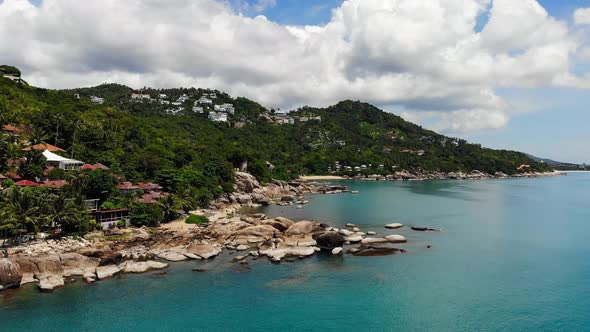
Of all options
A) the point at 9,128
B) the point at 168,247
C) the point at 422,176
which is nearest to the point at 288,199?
the point at 168,247

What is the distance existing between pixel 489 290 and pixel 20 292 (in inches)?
1321

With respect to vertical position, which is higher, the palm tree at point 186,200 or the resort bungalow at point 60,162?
the resort bungalow at point 60,162

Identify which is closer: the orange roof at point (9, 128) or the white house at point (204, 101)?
the orange roof at point (9, 128)

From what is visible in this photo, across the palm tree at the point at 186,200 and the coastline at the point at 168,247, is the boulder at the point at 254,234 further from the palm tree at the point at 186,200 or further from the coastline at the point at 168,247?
the palm tree at the point at 186,200

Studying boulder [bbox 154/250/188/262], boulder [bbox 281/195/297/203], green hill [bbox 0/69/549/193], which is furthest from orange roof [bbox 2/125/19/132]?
boulder [bbox 281/195/297/203]

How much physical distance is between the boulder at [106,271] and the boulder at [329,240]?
1858 cm

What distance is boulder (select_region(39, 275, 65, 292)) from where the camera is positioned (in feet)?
84.5

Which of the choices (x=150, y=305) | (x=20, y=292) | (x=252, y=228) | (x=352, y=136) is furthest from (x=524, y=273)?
(x=352, y=136)

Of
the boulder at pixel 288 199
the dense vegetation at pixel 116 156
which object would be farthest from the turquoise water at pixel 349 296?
the boulder at pixel 288 199

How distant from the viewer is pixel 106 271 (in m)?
29.0

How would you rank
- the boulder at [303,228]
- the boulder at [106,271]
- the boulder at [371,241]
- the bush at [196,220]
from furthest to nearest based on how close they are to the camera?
1. the bush at [196,220]
2. the boulder at [303,228]
3. the boulder at [371,241]
4. the boulder at [106,271]

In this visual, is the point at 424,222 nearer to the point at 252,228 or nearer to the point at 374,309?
the point at 252,228

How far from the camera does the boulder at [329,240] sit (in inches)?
1482

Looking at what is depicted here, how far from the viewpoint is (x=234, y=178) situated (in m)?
71.6
